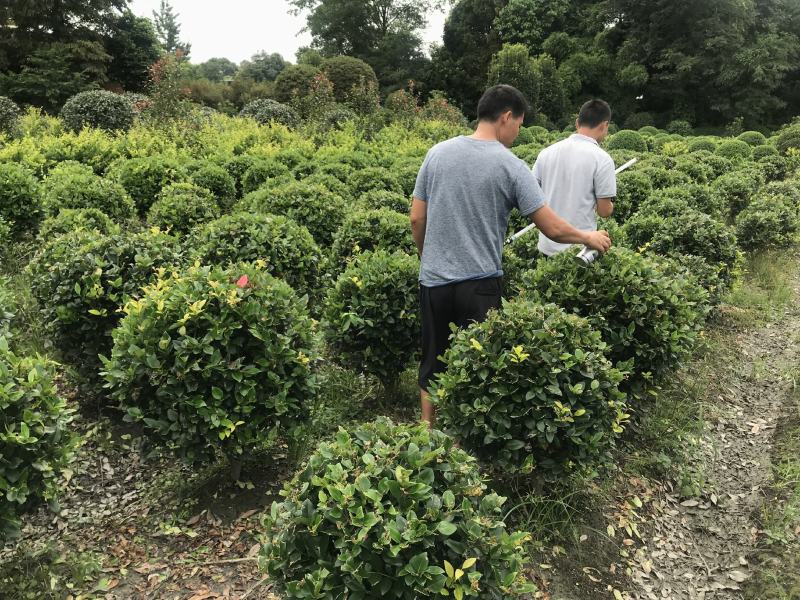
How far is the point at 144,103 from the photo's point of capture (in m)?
12.5

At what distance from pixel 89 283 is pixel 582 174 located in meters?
3.18

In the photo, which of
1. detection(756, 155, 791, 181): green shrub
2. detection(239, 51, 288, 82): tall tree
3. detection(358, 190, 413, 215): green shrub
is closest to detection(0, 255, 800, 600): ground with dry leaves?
detection(358, 190, 413, 215): green shrub

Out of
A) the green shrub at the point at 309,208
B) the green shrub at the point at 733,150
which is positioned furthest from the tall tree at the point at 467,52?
the green shrub at the point at 309,208

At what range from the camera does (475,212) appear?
2910 millimetres

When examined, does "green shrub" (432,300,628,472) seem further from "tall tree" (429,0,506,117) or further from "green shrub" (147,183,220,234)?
"tall tree" (429,0,506,117)

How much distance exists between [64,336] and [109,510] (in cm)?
116

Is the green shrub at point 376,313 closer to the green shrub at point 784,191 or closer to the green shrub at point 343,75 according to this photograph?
the green shrub at point 784,191

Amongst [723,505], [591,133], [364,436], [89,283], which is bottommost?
[723,505]

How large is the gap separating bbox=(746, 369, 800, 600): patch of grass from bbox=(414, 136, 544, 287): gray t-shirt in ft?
6.68

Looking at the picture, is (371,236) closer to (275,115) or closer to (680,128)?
(275,115)

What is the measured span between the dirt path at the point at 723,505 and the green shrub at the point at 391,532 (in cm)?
133

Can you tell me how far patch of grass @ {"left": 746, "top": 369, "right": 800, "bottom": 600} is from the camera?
8.98ft

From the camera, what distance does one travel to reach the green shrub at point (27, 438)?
213 centimetres

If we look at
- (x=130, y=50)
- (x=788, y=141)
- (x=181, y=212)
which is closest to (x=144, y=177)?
(x=181, y=212)
